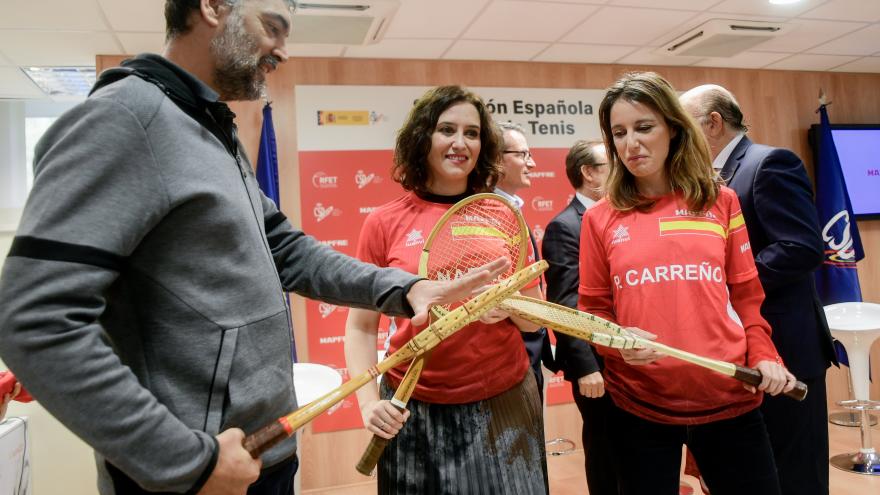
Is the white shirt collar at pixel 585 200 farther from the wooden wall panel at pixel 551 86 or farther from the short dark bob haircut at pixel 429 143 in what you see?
the wooden wall panel at pixel 551 86

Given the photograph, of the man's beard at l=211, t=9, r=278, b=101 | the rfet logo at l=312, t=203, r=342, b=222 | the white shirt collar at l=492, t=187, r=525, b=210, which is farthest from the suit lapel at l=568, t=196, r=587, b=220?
the rfet logo at l=312, t=203, r=342, b=222

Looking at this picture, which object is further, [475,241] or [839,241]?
[839,241]

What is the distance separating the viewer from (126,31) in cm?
381

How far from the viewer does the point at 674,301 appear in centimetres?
164

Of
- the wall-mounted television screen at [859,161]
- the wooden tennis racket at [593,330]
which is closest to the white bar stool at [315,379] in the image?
the wooden tennis racket at [593,330]

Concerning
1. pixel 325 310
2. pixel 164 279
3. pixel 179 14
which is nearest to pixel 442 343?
pixel 164 279

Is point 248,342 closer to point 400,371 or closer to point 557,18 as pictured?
point 400,371

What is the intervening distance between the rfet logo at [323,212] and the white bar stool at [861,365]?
366 centimetres

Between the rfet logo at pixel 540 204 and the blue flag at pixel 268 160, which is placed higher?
the blue flag at pixel 268 160

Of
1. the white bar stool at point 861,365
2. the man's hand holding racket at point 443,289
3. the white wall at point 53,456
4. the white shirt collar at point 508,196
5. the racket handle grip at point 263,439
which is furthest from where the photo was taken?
the white bar stool at point 861,365

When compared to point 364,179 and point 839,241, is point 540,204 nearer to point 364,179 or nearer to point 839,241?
point 364,179

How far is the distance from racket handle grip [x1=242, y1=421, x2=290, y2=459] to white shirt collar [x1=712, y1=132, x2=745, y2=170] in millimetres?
2060

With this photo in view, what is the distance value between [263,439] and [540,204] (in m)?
4.11

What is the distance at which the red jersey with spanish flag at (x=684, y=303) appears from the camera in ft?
5.30
